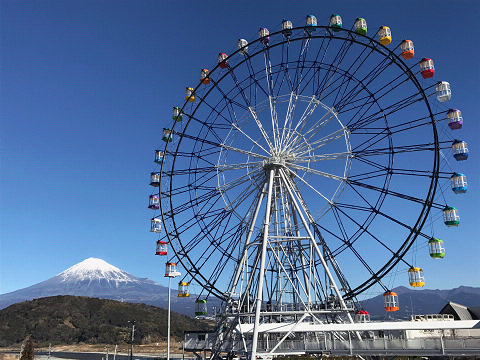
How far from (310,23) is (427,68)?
10595 millimetres

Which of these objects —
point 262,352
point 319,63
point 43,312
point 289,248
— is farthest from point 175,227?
point 43,312

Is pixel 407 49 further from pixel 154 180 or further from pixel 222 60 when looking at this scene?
pixel 154 180

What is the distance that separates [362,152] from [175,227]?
1864 centimetres

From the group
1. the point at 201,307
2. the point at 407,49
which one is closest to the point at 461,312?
the point at 201,307

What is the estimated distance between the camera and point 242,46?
1547 inches

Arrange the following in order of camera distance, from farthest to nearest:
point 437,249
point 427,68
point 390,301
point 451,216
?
point 427,68, point 451,216, point 437,249, point 390,301

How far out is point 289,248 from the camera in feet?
119

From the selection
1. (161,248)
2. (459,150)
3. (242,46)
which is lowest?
(161,248)

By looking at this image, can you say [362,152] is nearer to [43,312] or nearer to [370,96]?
[370,96]

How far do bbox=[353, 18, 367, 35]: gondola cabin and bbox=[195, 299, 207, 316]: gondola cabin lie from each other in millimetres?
27505

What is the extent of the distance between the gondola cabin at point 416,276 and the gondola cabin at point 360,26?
19616 millimetres

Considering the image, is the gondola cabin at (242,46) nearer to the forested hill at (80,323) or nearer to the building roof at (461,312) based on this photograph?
the building roof at (461,312)

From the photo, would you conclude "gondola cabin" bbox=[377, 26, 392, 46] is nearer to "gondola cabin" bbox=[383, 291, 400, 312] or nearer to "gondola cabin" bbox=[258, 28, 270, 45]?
"gondola cabin" bbox=[258, 28, 270, 45]

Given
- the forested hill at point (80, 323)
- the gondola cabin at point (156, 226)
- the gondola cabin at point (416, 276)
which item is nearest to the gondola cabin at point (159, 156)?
the gondola cabin at point (156, 226)
